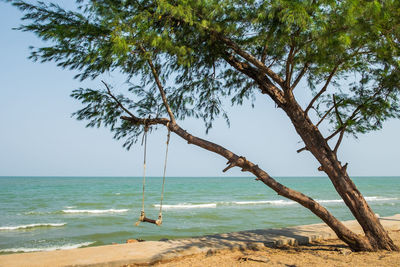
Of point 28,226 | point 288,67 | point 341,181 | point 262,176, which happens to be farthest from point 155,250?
point 28,226

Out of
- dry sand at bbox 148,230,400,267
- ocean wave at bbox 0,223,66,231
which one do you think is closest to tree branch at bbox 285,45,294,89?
dry sand at bbox 148,230,400,267

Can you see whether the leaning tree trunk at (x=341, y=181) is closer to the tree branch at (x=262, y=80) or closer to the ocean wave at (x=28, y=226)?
the tree branch at (x=262, y=80)

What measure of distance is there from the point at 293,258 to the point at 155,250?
6.23 feet

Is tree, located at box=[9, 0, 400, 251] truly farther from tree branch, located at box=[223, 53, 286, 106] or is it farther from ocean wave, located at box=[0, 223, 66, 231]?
ocean wave, located at box=[0, 223, 66, 231]

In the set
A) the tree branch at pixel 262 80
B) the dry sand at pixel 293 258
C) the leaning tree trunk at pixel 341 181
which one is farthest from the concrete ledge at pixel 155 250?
the tree branch at pixel 262 80

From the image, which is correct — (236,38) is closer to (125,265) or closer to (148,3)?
(148,3)

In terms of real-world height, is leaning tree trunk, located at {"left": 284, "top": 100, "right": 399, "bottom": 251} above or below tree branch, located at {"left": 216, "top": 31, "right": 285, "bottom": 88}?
below

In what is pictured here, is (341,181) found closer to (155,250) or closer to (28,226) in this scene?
(155,250)

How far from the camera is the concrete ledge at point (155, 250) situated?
4.10 metres

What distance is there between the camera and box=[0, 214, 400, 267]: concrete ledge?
4098mm

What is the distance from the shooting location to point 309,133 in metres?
5.19

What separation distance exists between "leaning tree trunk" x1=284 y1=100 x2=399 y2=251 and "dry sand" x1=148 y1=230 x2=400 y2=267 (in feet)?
0.79

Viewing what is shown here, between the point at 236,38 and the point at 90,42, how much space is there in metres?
2.23

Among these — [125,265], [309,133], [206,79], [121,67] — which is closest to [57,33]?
[121,67]
